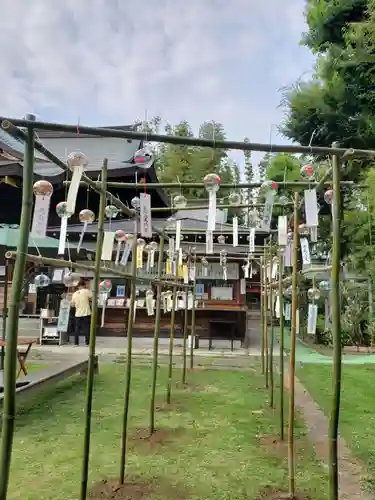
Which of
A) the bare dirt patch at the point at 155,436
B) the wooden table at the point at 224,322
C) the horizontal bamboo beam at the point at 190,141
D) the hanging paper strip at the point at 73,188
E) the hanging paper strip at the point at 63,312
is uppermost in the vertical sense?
the horizontal bamboo beam at the point at 190,141

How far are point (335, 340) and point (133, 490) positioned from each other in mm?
1752

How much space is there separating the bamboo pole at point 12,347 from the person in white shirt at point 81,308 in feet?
10.0

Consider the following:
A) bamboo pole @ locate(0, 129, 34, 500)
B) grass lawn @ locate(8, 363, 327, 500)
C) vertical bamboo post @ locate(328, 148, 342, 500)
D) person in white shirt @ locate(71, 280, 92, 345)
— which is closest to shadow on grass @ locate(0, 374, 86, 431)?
grass lawn @ locate(8, 363, 327, 500)

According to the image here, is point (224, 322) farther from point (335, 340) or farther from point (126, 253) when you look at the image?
point (335, 340)

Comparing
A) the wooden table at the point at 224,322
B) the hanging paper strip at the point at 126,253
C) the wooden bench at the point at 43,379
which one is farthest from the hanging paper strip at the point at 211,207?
the wooden table at the point at 224,322

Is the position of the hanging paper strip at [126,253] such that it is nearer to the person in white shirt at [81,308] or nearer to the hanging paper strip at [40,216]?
the person in white shirt at [81,308]

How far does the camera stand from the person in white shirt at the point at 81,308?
7386mm

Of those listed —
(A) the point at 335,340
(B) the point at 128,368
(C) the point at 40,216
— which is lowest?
(B) the point at 128,368

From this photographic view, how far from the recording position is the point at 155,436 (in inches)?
160

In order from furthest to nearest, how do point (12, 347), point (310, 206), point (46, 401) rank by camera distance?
point (46, 401) < point (310, 206) < point (12, 347)

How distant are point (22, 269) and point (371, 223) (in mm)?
10012

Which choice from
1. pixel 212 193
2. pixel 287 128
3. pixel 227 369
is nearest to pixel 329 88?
pixel 287 128

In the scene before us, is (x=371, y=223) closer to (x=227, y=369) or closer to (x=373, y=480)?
(x=227, y=369)

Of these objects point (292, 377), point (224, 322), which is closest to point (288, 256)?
point (292, 377)
